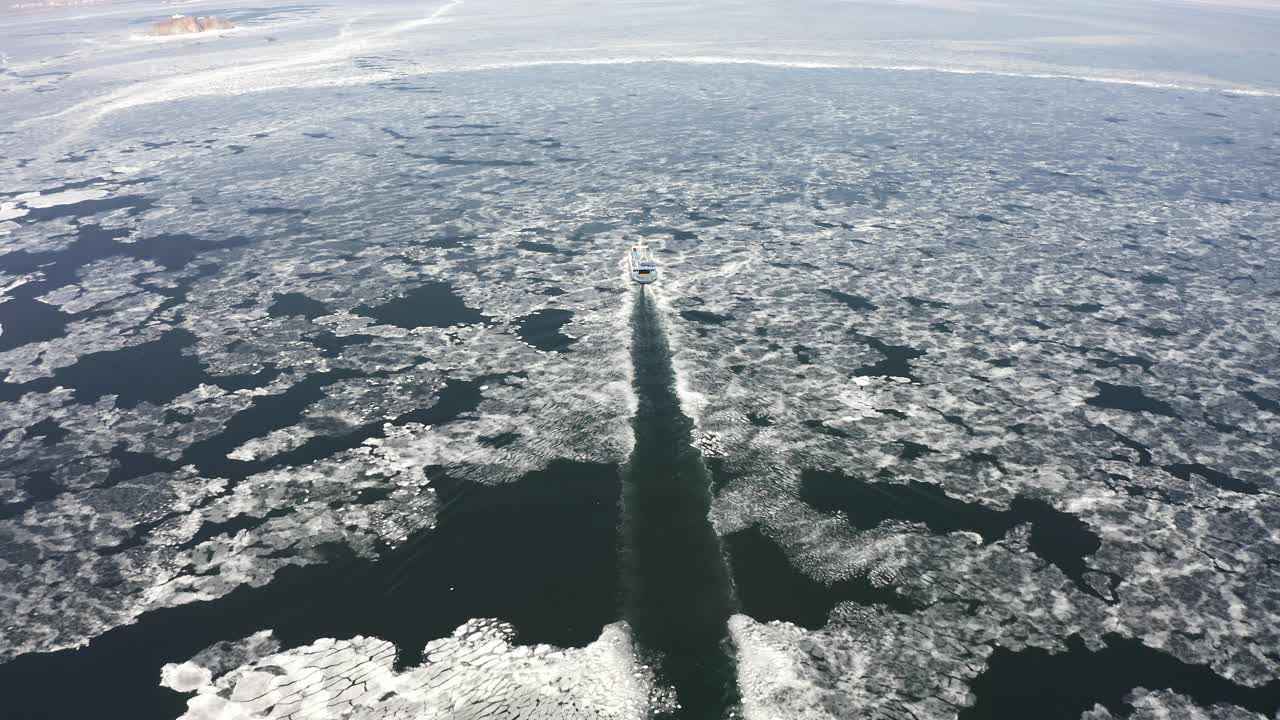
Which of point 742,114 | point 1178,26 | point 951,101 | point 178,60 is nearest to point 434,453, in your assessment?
point 742,114

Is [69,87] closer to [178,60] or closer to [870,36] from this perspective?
[178,60]

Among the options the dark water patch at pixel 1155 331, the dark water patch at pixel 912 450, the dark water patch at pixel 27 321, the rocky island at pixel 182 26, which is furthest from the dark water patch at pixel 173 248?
the rocky island at pixel 182 26

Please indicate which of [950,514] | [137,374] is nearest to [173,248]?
[137,374]

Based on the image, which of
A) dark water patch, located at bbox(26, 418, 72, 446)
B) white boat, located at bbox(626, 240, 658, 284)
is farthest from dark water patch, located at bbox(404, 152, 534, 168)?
dark water patch, located at bbox(26, 418, 72, 446)

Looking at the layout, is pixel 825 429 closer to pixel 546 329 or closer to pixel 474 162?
pixel 546 329

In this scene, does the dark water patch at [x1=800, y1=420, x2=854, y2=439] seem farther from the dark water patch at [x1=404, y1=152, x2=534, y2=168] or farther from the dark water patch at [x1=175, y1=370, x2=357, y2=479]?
the dark water patch at [x1=404, y1=152, x2=534, y2=168]

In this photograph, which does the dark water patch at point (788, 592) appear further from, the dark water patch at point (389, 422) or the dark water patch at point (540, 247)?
the dark water patch at point (540, 247)
